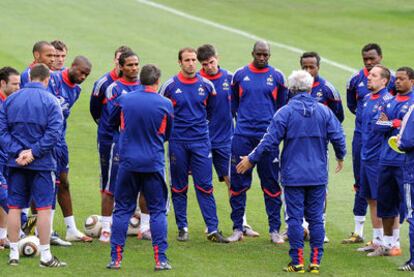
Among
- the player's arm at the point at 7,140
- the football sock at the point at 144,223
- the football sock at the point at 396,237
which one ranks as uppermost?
the player's arm at the point at 7,140

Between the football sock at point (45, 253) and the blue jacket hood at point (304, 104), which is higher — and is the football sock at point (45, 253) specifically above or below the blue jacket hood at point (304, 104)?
below

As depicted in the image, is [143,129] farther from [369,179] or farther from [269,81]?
[369,179]

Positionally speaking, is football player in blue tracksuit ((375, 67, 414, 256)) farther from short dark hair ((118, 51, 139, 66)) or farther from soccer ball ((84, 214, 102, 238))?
soccer ball ((84, 214, 102, 238))

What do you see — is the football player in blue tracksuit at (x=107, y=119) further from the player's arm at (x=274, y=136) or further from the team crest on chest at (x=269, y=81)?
the player's arm at (x=274, y=136)

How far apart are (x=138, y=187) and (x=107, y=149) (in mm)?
1941

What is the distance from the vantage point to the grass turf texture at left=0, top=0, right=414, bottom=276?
1349 cm

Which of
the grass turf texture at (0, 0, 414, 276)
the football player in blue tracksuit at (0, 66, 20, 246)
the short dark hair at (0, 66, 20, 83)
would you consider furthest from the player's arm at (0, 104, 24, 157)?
the grass turf texture at (0, 0, 414, 276)

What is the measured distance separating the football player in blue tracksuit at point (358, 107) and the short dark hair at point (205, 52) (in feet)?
6.76

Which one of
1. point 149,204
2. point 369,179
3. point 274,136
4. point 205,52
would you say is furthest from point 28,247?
point 369,179

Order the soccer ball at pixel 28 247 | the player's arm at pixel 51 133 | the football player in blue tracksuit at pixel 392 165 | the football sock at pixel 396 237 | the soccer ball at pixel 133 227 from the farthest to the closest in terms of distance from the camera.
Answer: the soccer ball at pixel 133 227
the football sock at pixel 396 237
the football player in blue tracksuit at pixel 392 165
the soccer ball at pixel 28 247
the player's arm at pixel 51 133

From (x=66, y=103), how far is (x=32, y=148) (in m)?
1.89

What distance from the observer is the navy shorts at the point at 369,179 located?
14.3m

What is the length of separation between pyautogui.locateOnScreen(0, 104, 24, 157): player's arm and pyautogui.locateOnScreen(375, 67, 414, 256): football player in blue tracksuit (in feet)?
15.0

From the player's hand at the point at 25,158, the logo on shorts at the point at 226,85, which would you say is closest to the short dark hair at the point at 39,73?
the player's hand at the point at 25,158
